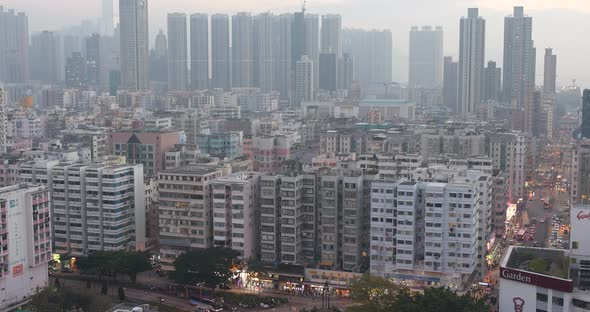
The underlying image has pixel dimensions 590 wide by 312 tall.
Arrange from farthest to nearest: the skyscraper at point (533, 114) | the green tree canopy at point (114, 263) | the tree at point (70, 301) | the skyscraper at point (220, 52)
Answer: the skyscraper at point (220, 52)
the skyscraper at point (533, 114)
the green tree canopy at point (114, 263)
the tree at point (70, 301)

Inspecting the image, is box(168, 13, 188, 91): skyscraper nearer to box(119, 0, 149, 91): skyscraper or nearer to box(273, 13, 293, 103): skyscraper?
box(119, 0, 149, 91): skyscraper

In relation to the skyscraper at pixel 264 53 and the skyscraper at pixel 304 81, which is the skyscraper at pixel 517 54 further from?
the skyscraper at pixel 264 53

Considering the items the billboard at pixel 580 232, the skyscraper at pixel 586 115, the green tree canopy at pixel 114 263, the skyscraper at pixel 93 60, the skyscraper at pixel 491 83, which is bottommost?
the green tree canopy at pixel 114 263

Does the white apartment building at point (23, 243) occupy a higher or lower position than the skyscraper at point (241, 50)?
lower

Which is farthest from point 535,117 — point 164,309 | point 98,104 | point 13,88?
point 13,88

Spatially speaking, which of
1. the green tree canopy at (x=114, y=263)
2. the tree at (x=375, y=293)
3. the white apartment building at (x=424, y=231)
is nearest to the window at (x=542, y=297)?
the tree at (x=375, y=293)

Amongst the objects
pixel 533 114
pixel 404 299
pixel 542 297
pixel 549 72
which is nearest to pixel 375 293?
pixel 404 299

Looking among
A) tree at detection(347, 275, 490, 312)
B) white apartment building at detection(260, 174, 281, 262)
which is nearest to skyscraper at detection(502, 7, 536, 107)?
white apartment building at detection(260, 174, 281, 262)

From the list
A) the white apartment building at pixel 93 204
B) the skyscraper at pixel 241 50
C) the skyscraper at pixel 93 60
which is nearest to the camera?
the white apartment building at pixel 93 204
